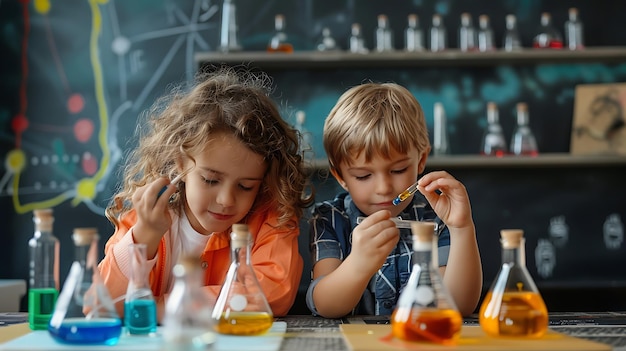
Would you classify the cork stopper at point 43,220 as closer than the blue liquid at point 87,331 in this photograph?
No

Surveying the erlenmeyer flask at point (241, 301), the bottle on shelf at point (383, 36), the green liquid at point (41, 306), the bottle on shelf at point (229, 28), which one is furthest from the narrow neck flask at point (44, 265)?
the bottle on shelf at point (383, 36)

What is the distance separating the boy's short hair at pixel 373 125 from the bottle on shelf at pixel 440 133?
141 cm

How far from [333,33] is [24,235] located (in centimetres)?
158

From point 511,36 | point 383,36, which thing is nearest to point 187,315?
point 383,36

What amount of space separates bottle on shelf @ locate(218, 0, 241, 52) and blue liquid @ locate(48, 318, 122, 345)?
7.27 ft

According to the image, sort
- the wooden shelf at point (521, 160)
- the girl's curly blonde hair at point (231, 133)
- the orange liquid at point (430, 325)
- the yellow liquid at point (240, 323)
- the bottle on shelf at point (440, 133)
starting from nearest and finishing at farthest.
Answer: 1. the orange liquid at point (430, 325)
2. the yellow liquid at point (240, 323)
3. the girl's curly blonde hair at point (231, 133)
4. the wooden shelf at point (521, 160)
5. the bottle on shelf at point (440, 133)

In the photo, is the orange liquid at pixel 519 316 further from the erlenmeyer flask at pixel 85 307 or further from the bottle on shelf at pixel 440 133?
A: the bottle on shelf at pixel 440 133

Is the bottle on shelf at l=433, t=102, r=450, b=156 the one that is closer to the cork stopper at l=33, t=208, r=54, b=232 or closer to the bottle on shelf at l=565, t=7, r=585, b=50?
the bottle on shelf at l=565, t=7, r=585, b=50

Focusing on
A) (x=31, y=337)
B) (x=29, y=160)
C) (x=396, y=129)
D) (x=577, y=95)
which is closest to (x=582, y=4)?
(x=577, y=95)

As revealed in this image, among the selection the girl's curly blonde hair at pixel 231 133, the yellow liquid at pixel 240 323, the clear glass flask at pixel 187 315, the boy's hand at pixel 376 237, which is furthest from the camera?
the girl's curly blonde hair at pixel 231 133

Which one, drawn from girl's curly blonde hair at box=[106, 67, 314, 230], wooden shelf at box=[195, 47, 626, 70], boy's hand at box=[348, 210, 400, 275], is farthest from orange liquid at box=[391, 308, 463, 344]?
wooden shelf at box=[195, 47, 626, 70]

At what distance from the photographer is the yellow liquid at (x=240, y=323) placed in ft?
3.20

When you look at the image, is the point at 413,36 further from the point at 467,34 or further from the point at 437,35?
the point at 467,34

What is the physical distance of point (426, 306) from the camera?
87 centimetres
